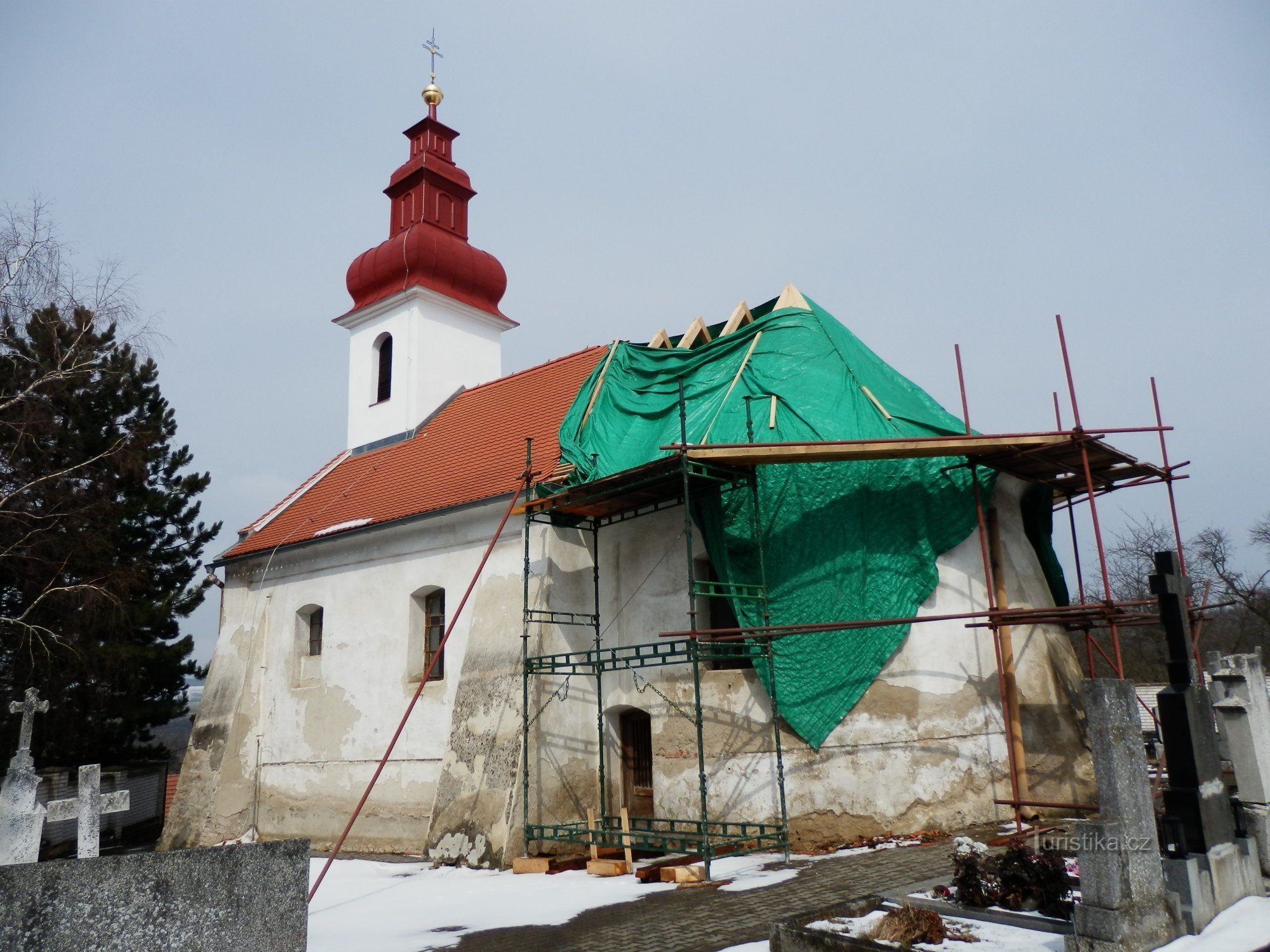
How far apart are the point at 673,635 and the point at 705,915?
3.19 metres

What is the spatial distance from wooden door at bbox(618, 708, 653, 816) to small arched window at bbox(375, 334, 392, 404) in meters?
10.6

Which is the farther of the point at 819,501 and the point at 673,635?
the point at 819,501

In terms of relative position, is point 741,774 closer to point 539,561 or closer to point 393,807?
point 539,561

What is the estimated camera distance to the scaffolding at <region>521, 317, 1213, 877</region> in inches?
427

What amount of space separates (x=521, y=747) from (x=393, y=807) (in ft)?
10.2

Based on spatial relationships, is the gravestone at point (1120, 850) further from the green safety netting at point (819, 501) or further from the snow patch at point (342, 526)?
the snow patch at point (342, 526)

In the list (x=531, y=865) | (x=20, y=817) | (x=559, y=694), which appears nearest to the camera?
(x=20, y=817)

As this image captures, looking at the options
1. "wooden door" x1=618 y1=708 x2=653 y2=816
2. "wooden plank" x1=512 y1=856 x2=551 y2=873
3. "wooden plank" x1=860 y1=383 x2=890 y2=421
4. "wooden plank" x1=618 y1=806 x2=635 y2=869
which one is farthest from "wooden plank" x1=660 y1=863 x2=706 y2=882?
"wooden plank" x1=860 y1=383 x2=890 y2=421

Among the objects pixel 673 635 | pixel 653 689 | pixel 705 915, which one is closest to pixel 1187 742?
pixel 705 915

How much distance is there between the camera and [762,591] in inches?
472

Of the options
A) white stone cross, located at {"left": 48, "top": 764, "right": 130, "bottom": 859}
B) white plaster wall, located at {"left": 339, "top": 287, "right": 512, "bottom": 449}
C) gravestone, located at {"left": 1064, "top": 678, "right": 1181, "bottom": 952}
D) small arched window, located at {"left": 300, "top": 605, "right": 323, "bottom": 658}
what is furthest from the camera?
white plaster wall, located at {"left": 339, "top": 287, "right": 512, "bottom": 449}

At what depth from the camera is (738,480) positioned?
12.3 m

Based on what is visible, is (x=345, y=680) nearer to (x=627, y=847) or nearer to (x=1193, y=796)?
(x=627, y=847)

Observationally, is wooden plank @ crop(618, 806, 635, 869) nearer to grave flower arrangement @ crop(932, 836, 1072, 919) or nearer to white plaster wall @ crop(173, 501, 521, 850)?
white plaster wall @ crop(173, 501, 521, 850)
